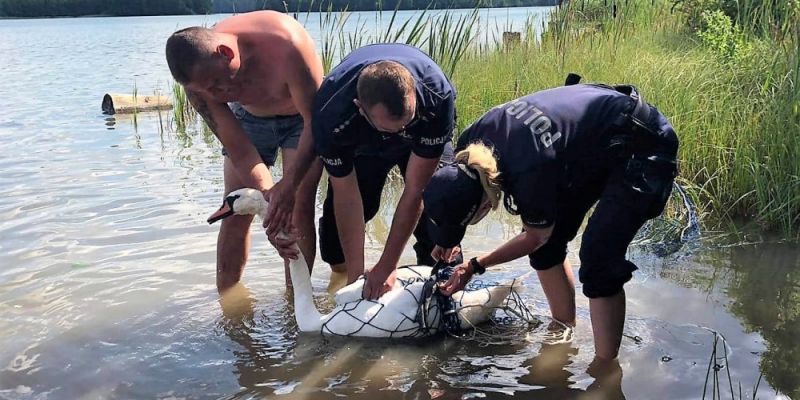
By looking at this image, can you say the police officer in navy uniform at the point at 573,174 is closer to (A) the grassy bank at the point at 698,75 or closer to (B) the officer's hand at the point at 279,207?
(B) the officer's hand at the point at 279,207

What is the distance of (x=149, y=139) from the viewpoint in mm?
10227

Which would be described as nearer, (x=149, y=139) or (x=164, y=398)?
(x=164, y=398)

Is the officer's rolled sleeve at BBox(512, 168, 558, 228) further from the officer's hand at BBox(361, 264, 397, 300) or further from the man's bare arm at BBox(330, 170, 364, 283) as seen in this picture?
the man's bare arm at BBox(330, 170, 364, 283)

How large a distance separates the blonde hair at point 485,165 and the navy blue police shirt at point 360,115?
0.60 m

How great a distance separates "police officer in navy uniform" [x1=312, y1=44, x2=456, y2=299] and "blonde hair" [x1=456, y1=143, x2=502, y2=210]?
387 mm

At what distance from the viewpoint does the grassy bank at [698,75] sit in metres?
5.14

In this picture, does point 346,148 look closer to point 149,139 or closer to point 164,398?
point 164,398

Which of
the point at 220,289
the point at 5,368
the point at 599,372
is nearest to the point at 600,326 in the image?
the point at 599,372

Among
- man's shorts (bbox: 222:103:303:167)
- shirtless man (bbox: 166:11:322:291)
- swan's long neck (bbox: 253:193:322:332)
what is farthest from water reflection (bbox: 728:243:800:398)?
man's shorts (bbox: 222:103:303:167)

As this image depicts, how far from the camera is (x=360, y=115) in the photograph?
3.50 metres

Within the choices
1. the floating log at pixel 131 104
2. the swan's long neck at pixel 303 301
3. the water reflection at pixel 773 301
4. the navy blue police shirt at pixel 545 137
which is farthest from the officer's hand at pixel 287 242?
the floating log at pixel 131 104

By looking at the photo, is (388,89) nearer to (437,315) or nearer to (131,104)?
A: (437,315)

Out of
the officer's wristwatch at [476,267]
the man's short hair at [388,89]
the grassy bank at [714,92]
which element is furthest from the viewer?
the grassy bank at [714,92]

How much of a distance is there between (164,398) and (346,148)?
4.85ft
